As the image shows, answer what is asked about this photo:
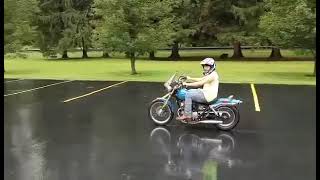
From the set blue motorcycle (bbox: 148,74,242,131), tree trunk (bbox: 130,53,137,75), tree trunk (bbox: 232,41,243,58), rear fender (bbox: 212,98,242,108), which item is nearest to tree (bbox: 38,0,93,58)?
tree trunk (bbox: 130,53,137,75)

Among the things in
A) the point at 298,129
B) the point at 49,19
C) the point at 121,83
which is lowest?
the point at 298,129

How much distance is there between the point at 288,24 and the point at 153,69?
2.07 metres

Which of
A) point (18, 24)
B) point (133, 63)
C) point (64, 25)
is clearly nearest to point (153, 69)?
point (133, 63)

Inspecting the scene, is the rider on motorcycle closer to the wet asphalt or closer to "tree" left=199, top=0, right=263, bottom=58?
the wet asphalt

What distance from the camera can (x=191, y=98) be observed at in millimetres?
7691

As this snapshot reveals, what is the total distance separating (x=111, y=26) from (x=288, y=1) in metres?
2.49

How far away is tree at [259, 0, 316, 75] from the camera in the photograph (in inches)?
259

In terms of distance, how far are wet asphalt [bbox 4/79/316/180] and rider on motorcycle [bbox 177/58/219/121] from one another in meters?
0.25

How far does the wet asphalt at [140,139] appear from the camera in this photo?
5.47 meters

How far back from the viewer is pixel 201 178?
5.19 metres

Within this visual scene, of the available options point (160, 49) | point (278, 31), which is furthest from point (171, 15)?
point (278, 31)

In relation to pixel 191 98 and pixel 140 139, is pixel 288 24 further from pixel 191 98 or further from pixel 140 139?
pixel 140 139

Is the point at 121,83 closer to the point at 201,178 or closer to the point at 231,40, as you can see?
the point at 231,40

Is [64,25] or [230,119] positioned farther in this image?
[230,119]
